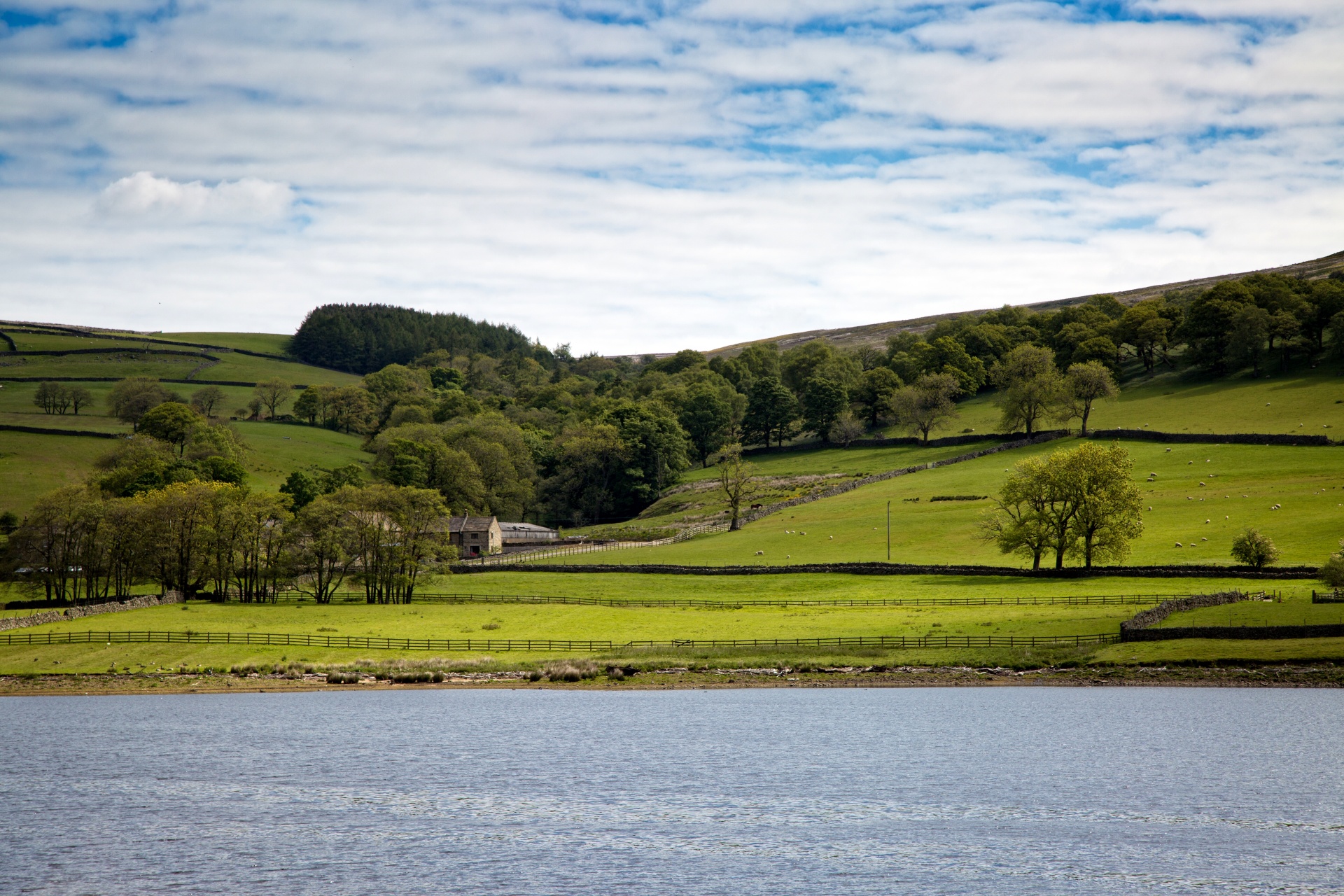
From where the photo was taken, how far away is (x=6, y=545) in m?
81.7

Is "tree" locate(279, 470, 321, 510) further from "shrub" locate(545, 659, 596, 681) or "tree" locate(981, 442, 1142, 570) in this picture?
"tree" locate(981, 442, 1142, 570)

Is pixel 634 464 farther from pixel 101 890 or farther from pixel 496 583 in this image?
pixel 101 890

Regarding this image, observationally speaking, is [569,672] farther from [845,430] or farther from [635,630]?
[845,430]

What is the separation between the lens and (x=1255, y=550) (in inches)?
2670

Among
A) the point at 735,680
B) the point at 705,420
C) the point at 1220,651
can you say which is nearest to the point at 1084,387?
the point at 705,420

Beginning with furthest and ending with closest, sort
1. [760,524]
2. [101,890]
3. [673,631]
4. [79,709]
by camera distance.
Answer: [760,524] < [673,631] < [79,709] < [101,890]

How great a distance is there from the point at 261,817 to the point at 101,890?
7003 millimetres

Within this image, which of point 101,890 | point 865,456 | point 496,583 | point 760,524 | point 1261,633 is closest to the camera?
point 101,890

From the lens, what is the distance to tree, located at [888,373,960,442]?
429ft

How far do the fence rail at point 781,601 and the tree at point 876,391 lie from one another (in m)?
76.1

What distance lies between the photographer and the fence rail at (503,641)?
56.3m

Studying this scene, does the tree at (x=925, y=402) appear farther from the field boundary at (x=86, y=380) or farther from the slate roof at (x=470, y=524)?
the field boundary at (x=86, y=380)

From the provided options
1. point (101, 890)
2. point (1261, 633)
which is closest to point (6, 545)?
point (101, 890)

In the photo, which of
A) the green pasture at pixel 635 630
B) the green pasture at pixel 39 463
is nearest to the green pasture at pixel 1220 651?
the green pasture at pixel 635 630
